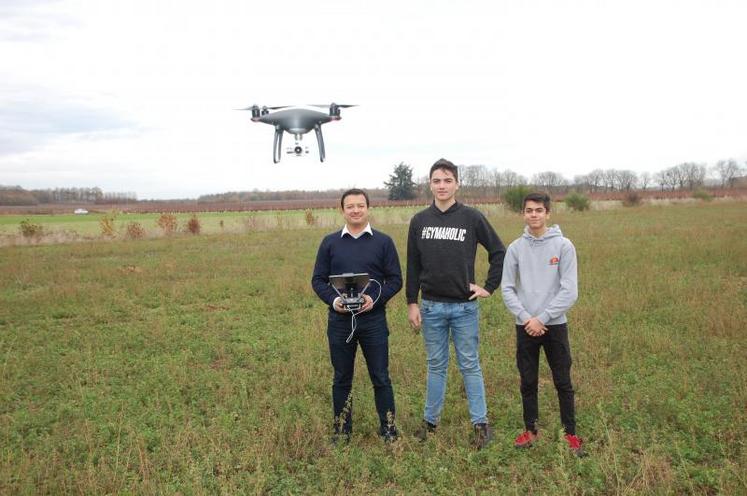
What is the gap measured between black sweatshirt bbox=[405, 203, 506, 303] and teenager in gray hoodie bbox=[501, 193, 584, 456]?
202 millimetres

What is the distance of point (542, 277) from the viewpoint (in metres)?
4.53

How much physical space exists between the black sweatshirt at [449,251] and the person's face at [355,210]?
476mm

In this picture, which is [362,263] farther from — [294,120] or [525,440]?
[294,120]

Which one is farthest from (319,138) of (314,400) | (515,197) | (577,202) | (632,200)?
(632,200)

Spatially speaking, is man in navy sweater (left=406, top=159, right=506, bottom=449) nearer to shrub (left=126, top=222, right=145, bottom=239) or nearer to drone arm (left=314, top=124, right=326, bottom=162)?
drone arm (left=314, top=124, right=326, bottom=162)

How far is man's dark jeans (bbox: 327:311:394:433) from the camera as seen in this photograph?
466 centimetres

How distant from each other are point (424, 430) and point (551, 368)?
1.25m

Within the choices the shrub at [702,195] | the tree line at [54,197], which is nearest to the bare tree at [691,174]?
the shrub at [702,195]

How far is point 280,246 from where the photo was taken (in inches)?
898

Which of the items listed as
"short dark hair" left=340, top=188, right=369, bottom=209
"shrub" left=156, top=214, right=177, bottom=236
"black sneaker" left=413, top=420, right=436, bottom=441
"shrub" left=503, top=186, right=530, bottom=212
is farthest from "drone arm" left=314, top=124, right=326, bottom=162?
"shrub" left=503, top=186, right=530, bottom=212

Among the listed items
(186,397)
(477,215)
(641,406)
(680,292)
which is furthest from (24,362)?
(680,292)

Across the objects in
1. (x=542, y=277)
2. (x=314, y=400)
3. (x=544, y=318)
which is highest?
(x=542, y=277)

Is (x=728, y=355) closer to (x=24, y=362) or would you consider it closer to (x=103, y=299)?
(x=24, y=362)

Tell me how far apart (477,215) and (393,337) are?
13.1 ft
